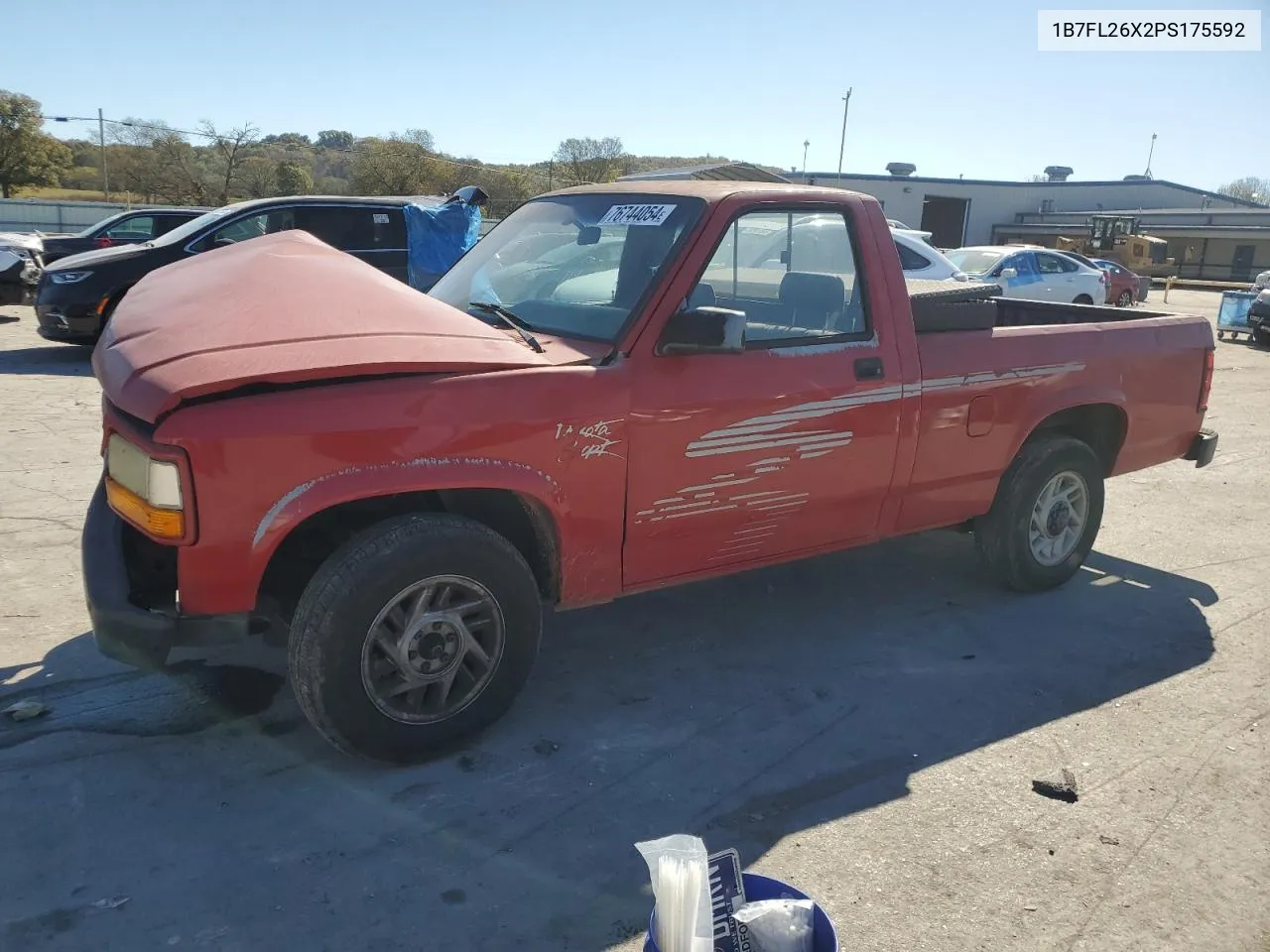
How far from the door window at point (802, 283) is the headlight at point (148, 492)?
2.18 metres

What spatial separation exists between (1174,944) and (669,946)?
5.12 feet

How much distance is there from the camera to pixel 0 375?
31.7ft

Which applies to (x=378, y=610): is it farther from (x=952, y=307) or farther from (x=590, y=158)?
(x=590, y=158)

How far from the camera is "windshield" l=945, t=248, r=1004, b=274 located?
1625 centimetres

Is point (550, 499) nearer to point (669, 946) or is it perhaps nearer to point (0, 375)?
point (669, 946)

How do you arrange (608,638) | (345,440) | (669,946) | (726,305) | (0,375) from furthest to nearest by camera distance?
(0,375) < (608,638) < (726,305) < (345,440) < (669,946)

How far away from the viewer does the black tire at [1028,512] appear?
480 centimetres

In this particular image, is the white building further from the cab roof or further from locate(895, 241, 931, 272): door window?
the cab roof

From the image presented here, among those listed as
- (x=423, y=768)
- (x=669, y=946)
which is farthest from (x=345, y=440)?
(x=669, y=946)

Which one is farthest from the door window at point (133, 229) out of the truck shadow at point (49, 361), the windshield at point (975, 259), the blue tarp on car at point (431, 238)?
the windshield at point (975, 259)

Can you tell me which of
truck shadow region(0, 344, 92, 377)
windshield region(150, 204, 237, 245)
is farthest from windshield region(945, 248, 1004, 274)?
truck shadow region(0, 344, 92, 377)

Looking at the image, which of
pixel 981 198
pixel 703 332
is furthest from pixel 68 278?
pixel 981 198

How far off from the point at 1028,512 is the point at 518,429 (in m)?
2.91

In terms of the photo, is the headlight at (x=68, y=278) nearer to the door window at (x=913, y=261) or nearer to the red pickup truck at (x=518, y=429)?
the red pickup truck at (x=518, y=429)
